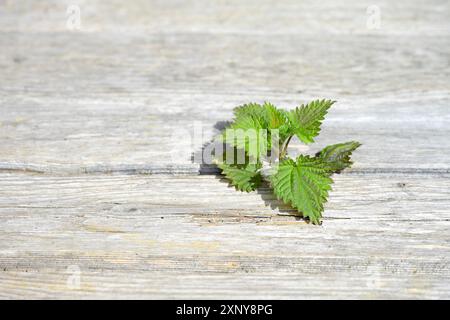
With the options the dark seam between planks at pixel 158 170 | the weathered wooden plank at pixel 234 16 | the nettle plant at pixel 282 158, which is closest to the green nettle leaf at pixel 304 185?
the nettle plant at pixel 282 158

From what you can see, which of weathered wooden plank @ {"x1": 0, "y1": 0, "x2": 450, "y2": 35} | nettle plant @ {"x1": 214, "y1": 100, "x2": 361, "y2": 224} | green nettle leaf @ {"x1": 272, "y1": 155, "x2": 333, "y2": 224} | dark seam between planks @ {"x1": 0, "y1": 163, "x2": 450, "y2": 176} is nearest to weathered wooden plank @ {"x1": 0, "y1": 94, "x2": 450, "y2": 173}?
dark seam between planks @ {"x1": 0, "y1": 163, "x2": 450, "y2": 176}

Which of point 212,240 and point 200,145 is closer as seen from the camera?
point 212,240

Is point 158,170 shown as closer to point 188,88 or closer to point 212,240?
point 212,240

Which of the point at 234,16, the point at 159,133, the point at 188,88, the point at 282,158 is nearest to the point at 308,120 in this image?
the point at 282,158

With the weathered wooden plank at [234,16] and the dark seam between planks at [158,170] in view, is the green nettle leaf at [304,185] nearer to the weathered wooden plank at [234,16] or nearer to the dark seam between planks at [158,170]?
the dark seam between planks at [158,170]
